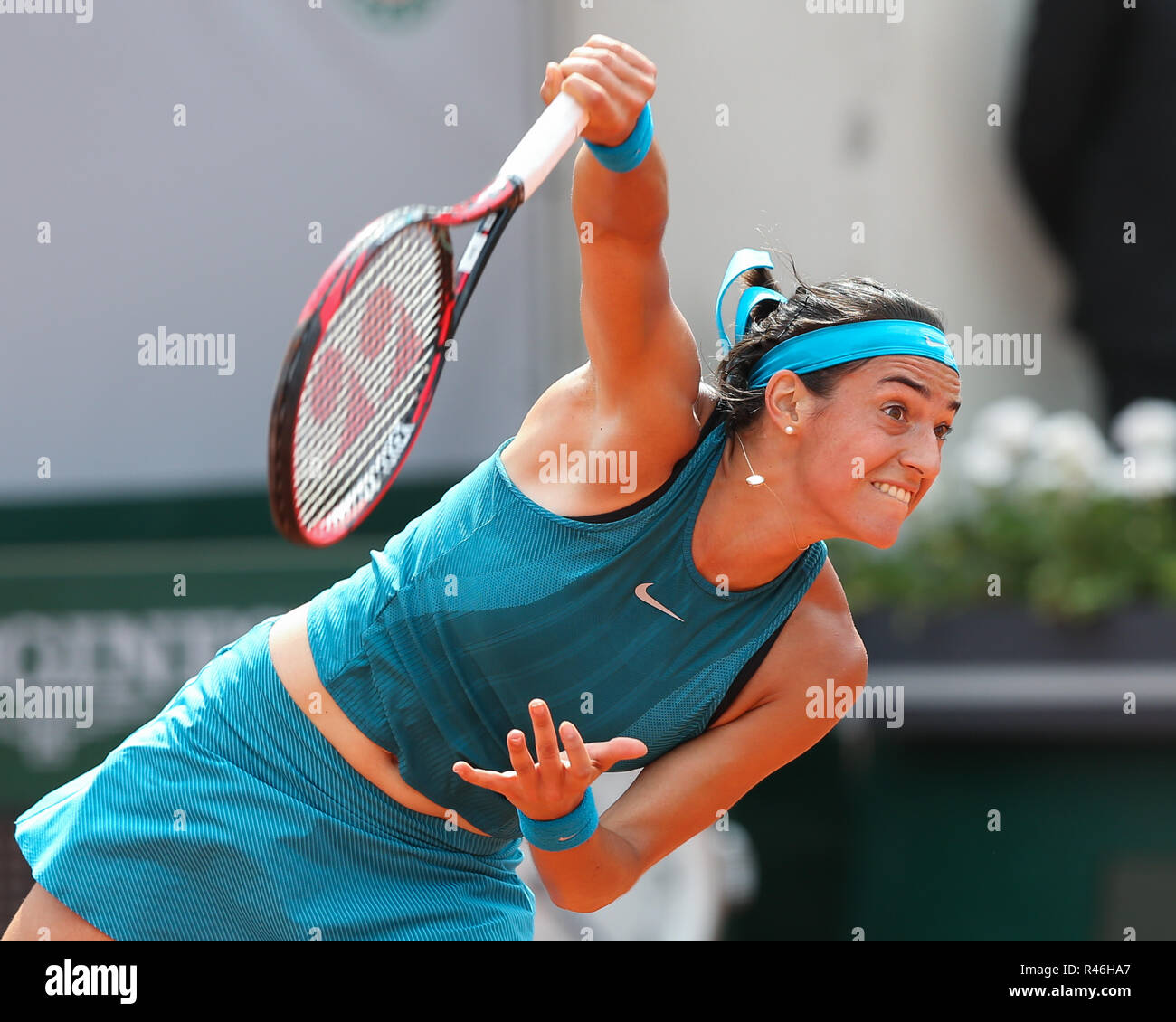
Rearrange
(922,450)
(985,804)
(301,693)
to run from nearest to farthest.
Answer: (922,450), (301,693), (985,804)

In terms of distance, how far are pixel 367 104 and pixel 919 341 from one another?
128 inches

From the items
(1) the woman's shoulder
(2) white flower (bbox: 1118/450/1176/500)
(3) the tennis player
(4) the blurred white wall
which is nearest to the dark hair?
(3) the tennis player

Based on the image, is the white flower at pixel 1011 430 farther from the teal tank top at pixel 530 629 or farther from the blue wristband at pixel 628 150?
the blue wristband at pixel 628 150

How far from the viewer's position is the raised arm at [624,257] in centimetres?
205

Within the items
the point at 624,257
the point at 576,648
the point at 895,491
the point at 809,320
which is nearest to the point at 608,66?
the point at 624,257

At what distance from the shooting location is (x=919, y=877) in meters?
4.32

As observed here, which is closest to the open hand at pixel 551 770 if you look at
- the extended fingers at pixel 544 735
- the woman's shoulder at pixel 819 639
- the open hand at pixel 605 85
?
the extended fingers at pixel 544 735

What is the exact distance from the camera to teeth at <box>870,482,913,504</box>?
7.07ft

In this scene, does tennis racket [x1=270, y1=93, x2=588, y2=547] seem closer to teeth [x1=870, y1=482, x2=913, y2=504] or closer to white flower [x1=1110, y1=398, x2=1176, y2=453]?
teeth [x1=870, y1=482, x2=913, y2=504]

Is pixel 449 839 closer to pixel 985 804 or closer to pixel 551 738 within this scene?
pixel 551 738

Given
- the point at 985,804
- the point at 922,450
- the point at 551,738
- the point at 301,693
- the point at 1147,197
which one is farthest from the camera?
the point at 1147,197

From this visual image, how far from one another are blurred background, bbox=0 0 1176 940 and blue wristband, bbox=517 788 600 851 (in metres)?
2.11

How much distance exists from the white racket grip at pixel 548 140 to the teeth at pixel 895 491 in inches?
22.4

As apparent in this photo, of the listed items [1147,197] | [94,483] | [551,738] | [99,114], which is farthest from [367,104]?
[551,738]
